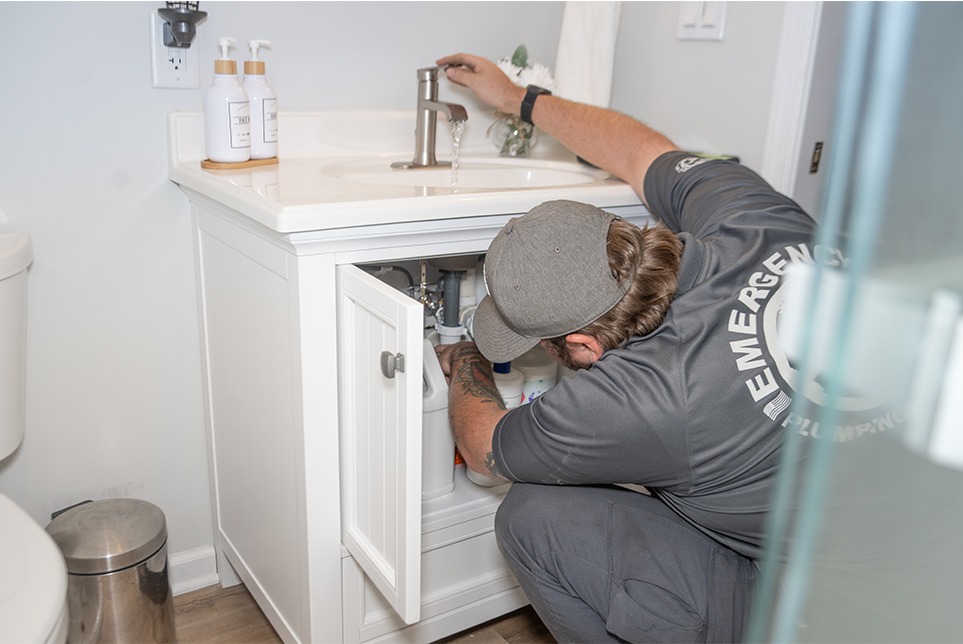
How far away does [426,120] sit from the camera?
1.47 meters

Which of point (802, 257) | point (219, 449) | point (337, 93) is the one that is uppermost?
point (337, 93)

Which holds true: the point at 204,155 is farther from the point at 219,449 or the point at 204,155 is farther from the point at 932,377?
the point at 932,377

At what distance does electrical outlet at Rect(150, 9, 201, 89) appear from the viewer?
1.26 m

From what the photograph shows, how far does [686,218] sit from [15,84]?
0.99 m

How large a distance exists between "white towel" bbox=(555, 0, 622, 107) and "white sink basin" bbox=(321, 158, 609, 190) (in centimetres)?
16

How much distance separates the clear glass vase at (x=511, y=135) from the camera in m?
1.61

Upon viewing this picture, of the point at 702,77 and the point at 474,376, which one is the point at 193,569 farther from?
the point at 702,77

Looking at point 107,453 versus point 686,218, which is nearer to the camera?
point 686,218

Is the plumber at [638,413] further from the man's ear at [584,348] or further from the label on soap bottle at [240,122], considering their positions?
A: the label on soap bottle at [240,122]

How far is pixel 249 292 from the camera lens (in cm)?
121

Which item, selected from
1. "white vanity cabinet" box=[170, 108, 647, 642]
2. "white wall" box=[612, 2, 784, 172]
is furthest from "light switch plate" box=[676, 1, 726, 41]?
"white vanity cabinet" box=[170, 108, 647, 642]

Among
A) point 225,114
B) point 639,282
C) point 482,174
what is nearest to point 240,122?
point 225,114

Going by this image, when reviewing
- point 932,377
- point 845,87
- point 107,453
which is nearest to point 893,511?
point 932,377

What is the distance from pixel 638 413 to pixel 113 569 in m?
0.84
